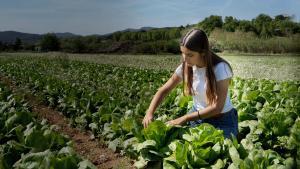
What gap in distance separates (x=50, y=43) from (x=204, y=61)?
163ft

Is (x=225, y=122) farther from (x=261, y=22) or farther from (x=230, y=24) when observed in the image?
(x=261, y=22)

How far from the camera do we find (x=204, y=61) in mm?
3957

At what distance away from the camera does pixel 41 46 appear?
2194 inches

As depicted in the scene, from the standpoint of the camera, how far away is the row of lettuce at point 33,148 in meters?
3.36

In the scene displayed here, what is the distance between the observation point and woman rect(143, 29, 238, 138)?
12.5 feet

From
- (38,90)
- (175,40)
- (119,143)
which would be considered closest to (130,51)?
(175,40)

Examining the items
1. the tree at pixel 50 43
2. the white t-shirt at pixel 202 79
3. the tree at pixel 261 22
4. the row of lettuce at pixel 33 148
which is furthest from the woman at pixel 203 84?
the tree at pixel 50 43

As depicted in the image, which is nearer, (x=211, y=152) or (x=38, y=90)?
(x=211, y=152)

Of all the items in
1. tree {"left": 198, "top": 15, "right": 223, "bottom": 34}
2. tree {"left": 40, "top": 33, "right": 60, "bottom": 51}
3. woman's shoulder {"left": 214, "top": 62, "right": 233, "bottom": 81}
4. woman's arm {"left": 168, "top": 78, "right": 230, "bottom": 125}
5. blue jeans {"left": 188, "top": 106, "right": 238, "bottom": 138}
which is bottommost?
tree {"left": 40, "top": 33, "right": 60, "bottom": 51}

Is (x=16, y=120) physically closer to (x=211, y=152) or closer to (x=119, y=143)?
(x=119, y=143)

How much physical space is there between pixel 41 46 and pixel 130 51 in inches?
616

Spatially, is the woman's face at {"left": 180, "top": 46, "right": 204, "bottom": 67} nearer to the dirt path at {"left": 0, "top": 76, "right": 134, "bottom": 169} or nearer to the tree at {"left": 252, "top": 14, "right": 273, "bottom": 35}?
the dirt path at {"left": 0, "top": 76, "right": 134, "bottom": 169}

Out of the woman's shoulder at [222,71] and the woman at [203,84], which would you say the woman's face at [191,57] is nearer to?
the woman at [203,84]

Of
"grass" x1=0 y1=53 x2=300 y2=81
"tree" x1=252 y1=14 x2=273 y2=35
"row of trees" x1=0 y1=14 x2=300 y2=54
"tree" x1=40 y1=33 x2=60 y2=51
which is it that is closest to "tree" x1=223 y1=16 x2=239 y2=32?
"row of trees" x1=0 y1=14 x2=300 y2=54
